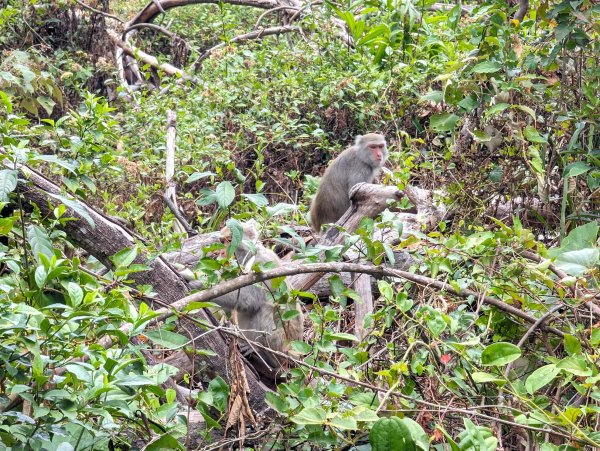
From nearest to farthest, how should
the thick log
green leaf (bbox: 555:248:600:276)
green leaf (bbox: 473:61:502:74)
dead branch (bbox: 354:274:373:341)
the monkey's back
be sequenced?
1. green leaf (bbox: 555:248:600:276)
2. the thick log
3. green leaf (bbox: 473:61:502:74)
4. dead branch (bbox: 354:274:373:341)
5. the monkey's back

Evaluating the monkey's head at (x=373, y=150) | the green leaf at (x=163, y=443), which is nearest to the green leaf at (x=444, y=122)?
the green leaf at (x=163, y=443)

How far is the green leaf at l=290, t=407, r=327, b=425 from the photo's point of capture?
277cm

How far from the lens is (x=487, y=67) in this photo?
167 inches

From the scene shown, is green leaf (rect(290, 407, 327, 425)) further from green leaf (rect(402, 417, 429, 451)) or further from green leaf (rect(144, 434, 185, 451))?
green leaf (rect(144, 434, 185, 451))

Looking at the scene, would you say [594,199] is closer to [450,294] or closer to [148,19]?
[450,294]

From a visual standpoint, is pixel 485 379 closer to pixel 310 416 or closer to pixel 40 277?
pixel 310 416

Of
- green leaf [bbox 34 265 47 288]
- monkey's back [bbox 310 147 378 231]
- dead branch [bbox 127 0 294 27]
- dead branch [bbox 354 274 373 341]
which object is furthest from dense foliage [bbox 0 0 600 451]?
dead branch [bbox 127 0 294 27]

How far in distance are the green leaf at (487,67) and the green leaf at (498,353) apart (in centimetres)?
190

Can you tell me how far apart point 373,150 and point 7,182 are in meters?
4.95

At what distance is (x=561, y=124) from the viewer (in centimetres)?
468

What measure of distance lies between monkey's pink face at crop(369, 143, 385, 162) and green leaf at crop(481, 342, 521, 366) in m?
4.90

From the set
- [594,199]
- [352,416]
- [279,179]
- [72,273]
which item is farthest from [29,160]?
[279,179]

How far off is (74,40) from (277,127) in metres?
3.90

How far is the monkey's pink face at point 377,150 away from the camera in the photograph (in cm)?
759
